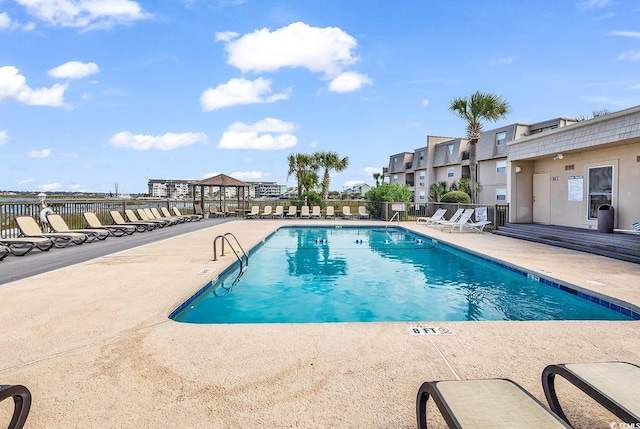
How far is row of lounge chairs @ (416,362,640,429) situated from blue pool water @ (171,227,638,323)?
293 cm

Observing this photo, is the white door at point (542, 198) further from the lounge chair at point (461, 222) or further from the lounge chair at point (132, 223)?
the lounge chair at point (132, 223)

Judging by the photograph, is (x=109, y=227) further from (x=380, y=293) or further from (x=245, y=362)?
A: (x=245, y=362)

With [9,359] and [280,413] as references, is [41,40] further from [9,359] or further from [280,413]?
[280,413]

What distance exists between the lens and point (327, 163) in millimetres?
29766

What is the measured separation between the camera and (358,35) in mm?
15422

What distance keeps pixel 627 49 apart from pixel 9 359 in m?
17.2

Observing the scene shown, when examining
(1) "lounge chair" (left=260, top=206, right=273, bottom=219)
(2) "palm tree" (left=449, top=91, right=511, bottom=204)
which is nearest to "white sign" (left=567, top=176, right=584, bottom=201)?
(2) "palm tree" (left=449, top=91, right=511, bottom=204)

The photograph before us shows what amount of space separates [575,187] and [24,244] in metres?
14.2

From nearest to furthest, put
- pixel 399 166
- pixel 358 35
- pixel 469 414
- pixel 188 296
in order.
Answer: pixel 469 414, pixel 188 296, pixel 358 35, pixel 399 166

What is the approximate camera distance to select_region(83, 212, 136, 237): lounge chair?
1080 cm

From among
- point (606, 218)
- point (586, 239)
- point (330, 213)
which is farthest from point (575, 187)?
point (330, 213)

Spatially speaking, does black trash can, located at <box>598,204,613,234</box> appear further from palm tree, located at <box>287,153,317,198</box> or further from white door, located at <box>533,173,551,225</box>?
palm tree, located at <box>287,153,317,198</box>

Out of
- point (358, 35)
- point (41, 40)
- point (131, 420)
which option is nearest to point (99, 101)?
point (41, 40)

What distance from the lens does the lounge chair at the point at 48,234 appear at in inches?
321
